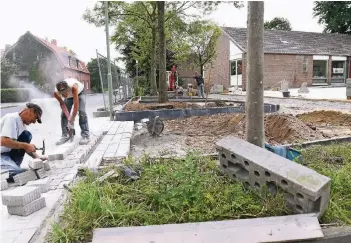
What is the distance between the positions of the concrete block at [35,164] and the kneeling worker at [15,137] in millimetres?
264

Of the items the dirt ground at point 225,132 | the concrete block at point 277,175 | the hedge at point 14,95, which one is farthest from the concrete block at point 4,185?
the hedge at point 14,95

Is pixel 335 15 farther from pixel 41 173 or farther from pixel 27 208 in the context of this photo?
pixel 27 208

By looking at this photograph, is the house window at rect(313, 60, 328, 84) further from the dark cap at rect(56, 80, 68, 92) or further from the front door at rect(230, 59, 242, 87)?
the dark cap at rect(56, 80, 68, 92)

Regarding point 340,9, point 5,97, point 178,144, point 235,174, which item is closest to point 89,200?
point 235,174

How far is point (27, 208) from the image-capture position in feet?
9.86

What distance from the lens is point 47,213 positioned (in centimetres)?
302

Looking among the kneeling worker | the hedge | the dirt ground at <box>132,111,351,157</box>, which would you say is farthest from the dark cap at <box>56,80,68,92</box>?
the hedge

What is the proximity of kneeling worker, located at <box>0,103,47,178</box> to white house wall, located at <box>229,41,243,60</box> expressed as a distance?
3001 centimetres

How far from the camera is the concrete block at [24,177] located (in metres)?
4.00

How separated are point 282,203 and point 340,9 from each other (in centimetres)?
5140

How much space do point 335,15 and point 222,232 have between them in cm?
5250

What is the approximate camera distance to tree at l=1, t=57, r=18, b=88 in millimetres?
33875

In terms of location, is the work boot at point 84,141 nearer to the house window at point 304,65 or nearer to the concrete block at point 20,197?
the concrete block at point 20,197

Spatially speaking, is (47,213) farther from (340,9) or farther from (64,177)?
(340,9)
